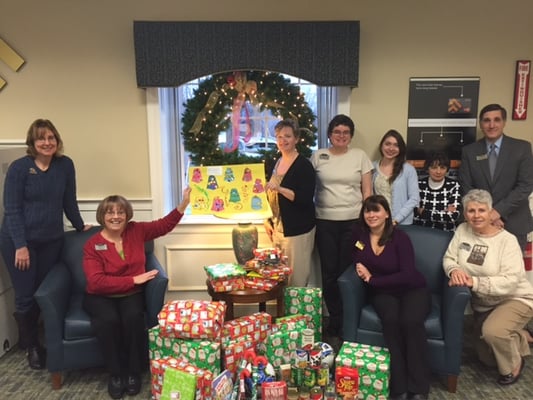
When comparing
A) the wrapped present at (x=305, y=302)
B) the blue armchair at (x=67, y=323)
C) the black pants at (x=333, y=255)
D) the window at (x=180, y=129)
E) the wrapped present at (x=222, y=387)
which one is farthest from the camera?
the window at (x=180, y=129)

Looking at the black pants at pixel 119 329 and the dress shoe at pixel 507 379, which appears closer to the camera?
the black pants at pixel 119 329

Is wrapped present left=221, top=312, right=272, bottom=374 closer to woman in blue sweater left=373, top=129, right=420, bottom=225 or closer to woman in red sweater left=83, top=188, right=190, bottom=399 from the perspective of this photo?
woman in red sweater left=83, top=188, right=190, bottom=399

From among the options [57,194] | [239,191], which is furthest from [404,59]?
[57,194]

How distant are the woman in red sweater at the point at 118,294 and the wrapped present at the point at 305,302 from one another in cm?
90

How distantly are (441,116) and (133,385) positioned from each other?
108 inches

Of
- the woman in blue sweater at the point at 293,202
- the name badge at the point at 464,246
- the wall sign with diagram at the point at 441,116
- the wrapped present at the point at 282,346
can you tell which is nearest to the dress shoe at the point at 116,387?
the wrapped present at the point at 282,346

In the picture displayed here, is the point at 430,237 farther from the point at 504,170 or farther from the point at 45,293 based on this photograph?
the point at 45,293

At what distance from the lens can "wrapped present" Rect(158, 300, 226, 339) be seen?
2.49m

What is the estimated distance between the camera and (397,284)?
2643mm

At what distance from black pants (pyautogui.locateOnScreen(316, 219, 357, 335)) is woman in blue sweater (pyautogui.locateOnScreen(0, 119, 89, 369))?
5.61ft

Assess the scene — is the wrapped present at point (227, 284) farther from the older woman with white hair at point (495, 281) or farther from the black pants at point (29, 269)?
the older woman with white hair at point (495, 281)

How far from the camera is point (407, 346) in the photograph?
8.14 feet

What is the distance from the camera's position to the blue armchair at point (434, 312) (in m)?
2.50

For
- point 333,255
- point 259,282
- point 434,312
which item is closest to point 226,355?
point 259,282
